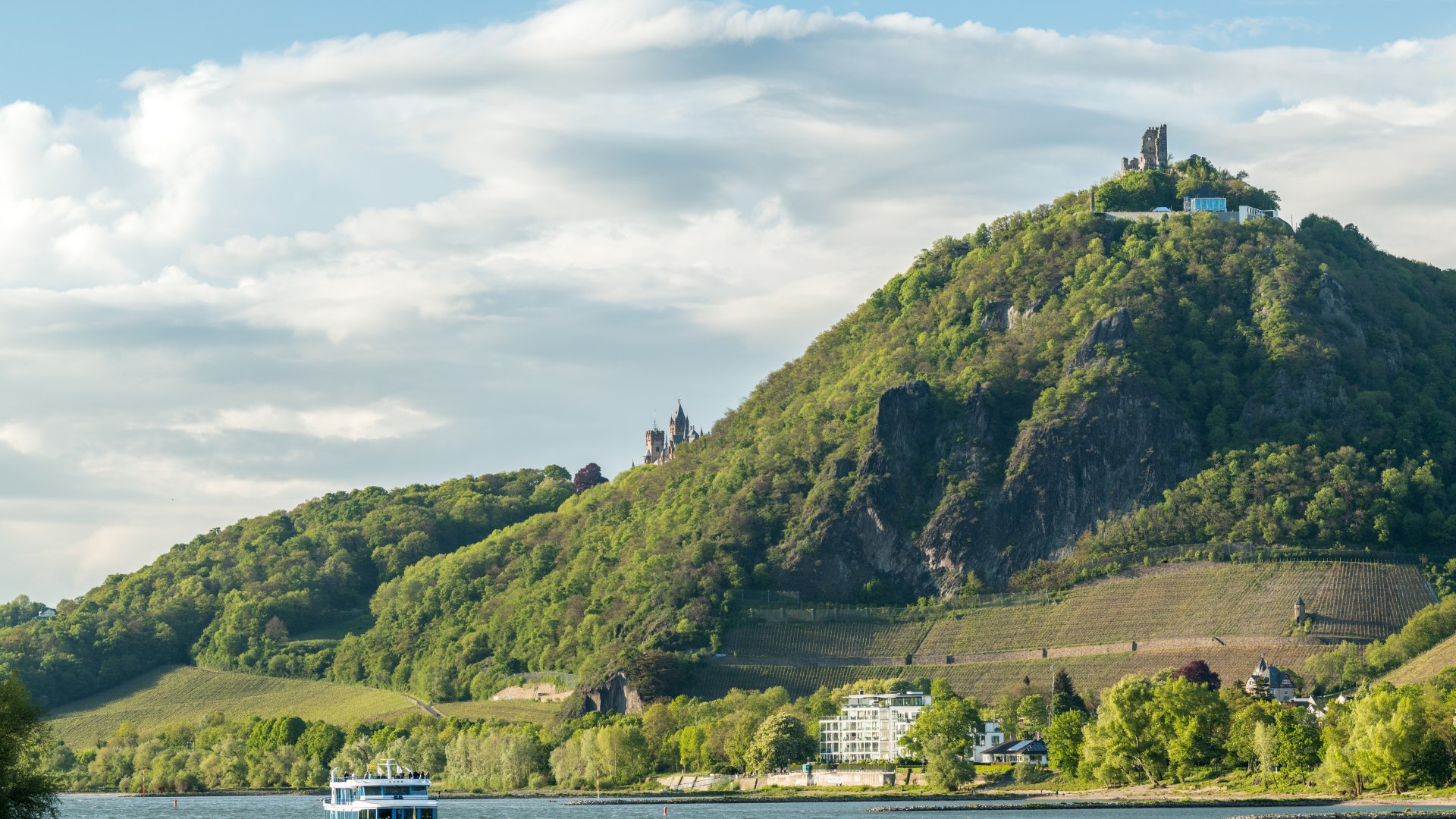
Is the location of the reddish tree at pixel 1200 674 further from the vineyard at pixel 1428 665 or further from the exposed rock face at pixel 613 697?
the exposed rock face at pixel 613 697

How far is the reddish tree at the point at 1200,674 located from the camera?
158m

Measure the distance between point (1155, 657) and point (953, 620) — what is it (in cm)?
2773

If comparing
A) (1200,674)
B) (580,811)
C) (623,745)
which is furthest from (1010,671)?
(580,811)

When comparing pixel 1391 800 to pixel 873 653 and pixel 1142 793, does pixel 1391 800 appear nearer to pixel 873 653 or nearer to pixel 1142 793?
pixel 1142 793

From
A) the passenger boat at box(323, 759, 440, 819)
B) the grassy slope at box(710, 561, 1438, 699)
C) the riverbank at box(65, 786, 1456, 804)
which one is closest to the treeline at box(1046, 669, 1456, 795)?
the riverbank at box(65, 786, 1456, 804)

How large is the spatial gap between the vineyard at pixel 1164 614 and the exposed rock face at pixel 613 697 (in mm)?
12142

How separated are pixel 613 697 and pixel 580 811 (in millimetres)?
41334

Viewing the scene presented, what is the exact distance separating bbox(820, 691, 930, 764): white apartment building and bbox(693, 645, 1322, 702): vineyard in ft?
38.0

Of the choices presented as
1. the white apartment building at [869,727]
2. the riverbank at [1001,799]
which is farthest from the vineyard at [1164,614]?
the riverbank at [1001,799]

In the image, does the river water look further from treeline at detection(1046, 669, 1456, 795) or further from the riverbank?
treeline at detection(1046, 669, 1456, 795)

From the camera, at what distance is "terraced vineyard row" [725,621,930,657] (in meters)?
195

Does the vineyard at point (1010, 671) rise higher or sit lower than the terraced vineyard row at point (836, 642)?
lower

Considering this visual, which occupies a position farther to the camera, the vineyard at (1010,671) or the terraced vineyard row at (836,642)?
the terraced vineyard row at (836,642)

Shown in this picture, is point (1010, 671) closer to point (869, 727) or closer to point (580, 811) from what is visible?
point (869, 727)
